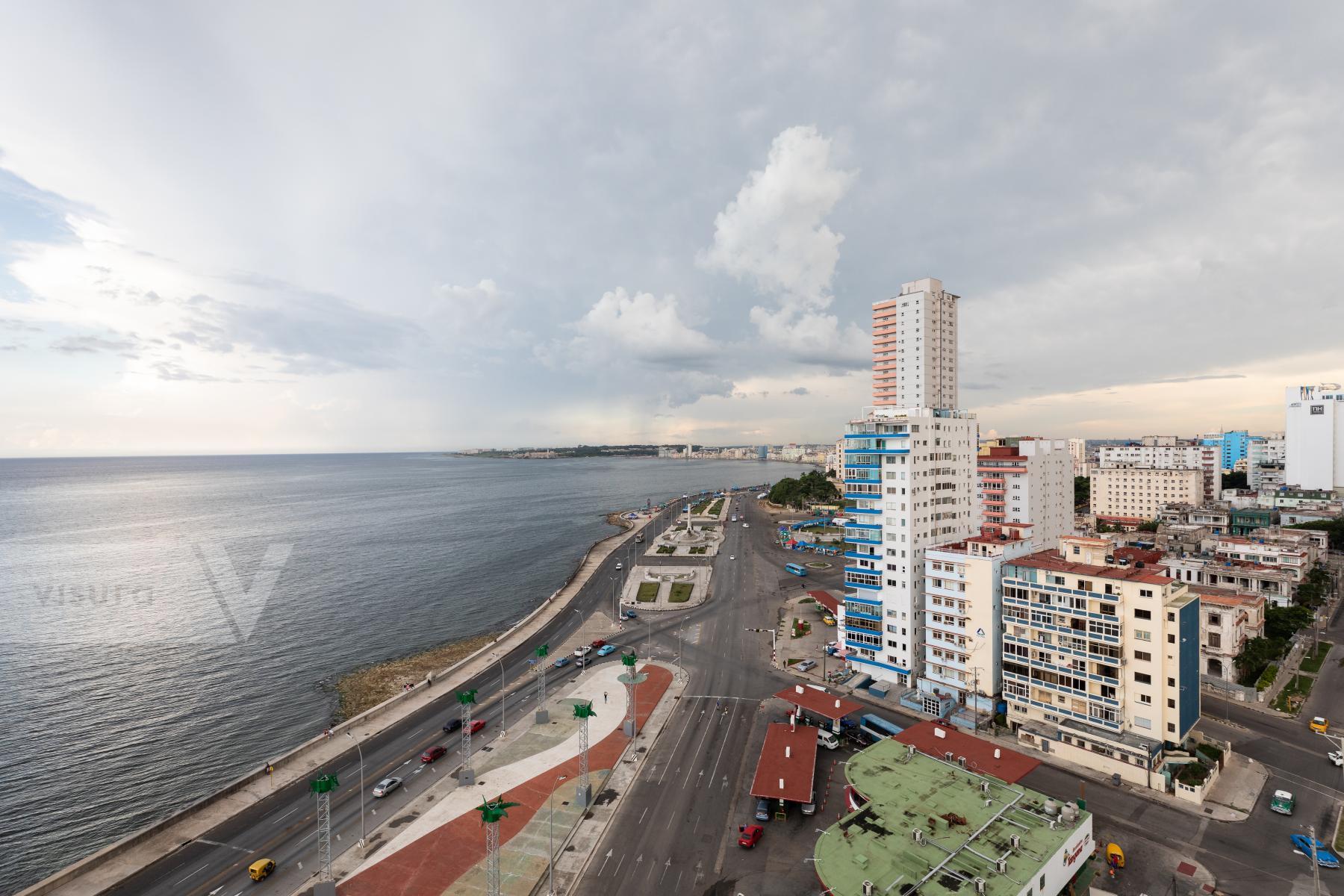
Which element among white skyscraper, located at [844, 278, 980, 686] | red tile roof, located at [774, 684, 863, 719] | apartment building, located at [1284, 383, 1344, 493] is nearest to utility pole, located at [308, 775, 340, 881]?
red tile roof, located at [774, 684, 863, 719]

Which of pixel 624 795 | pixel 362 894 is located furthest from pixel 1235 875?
pixel 362 894

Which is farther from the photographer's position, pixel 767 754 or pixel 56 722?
pixel 56 722

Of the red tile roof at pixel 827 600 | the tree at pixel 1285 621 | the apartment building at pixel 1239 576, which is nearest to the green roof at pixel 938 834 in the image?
the red tile roof at pixel 827 600

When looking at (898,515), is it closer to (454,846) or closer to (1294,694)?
(1294,694)

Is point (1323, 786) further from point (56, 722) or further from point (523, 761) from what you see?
point (56, 722)

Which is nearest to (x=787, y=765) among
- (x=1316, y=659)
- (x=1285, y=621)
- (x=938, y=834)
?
(x=938, y=834)
